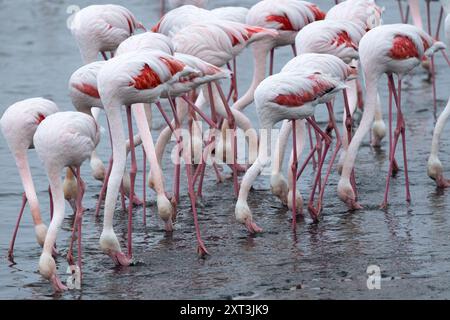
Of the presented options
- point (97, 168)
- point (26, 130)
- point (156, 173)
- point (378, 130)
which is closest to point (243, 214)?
point (156, 173)

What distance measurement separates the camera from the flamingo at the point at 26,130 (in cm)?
786

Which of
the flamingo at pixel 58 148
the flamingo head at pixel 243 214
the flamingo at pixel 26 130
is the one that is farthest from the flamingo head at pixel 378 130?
the flamingo at pixel 58 148

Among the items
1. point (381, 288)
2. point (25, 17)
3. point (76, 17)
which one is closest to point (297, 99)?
point (381, 288)

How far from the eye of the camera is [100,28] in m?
9.35

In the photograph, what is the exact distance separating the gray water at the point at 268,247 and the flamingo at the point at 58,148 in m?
0.24

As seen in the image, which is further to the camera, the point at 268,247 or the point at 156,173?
the point at 156,173

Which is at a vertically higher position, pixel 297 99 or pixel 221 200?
pixel 297 99

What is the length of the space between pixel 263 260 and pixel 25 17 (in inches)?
366

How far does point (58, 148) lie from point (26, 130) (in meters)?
0.55

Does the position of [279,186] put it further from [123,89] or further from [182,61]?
[123,89]

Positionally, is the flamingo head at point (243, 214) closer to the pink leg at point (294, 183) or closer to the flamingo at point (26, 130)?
the pink leg at point (294, 183)

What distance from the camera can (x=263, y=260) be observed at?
25.2 feet
